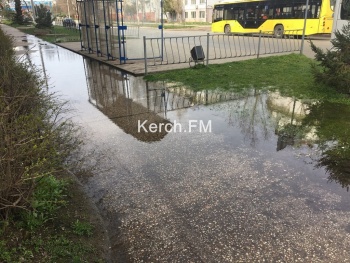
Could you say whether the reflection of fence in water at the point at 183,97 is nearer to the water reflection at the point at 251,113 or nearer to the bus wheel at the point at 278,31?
the water reflection at the point at 251,113

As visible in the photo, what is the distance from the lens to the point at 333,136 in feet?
16.5

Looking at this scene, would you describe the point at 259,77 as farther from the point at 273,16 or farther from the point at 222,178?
the point at 273,16

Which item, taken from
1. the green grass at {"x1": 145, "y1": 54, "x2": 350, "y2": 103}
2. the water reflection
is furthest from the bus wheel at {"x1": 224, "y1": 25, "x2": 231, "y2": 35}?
the water reflection

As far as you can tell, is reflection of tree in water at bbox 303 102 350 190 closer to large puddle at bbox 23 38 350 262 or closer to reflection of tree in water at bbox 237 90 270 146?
large puddle at bbox 23 38 350 262

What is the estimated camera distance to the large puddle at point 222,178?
9.04 ft

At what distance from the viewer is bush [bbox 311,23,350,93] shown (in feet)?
23.4

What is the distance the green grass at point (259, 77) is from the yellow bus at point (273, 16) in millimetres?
8921

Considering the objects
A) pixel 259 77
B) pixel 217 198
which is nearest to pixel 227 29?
pixel 259 77

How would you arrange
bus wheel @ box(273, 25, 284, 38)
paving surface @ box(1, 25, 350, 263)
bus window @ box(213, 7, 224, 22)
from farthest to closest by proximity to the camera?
1. bus window @ box(213, 7, 224, 22)
2. bus wheel @ box(273, 25, 284, 38)
3. paving surface @ box(1, 25, 350, 263)

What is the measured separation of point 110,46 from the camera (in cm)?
1223

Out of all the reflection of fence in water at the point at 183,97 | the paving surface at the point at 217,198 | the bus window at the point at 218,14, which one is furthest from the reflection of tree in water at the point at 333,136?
the bus window at the point at 218,14

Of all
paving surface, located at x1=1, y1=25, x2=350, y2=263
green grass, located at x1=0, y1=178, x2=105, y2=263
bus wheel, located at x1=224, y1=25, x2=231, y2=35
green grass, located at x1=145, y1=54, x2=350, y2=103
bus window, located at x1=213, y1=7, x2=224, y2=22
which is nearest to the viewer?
green grass, located at x1=0, y1=178, x2=105, y2=263

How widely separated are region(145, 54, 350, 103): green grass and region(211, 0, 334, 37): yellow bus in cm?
892

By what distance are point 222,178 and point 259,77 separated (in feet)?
20.7
